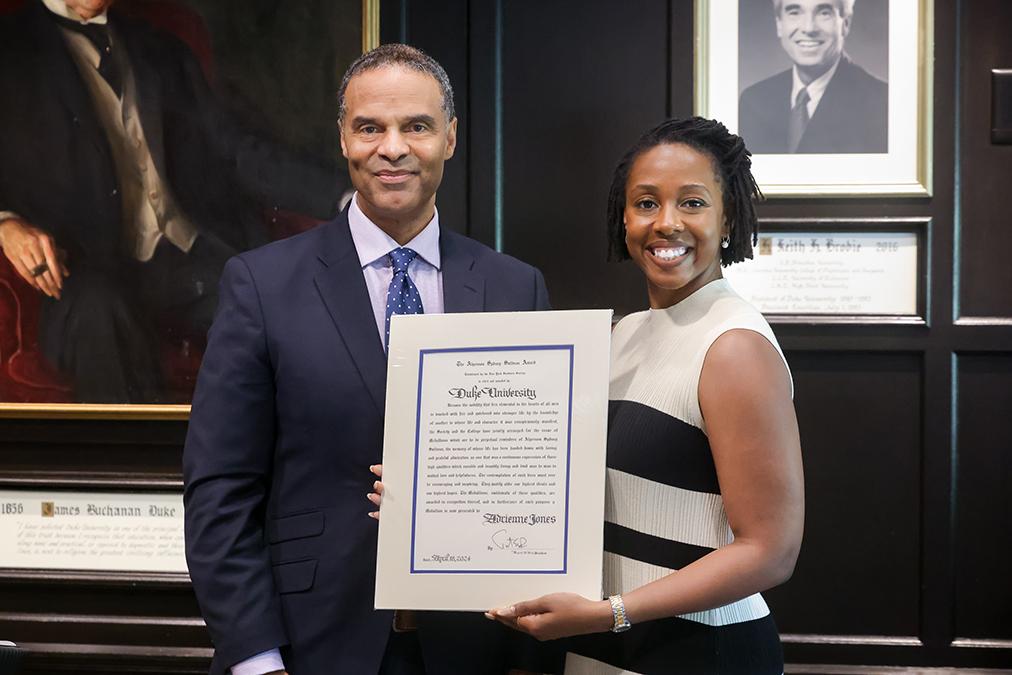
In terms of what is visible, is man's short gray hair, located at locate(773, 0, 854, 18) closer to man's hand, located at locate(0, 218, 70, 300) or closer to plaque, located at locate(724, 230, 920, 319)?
plaque, located at locate(724, 230, 920, 319)

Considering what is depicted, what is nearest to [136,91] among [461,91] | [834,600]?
[461,91]

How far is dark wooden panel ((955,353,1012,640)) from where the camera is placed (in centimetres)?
280

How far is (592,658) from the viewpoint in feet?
5.04

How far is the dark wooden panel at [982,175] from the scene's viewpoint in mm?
2770

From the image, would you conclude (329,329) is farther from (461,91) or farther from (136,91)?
(136,91)

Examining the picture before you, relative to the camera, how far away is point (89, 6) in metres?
2.90

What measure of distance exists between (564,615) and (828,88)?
77.6 inches

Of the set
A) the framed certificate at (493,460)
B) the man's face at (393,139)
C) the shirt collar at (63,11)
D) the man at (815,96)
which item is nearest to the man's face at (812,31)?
the man at (815,96)

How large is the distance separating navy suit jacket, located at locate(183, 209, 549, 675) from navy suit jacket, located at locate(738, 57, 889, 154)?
1601mm

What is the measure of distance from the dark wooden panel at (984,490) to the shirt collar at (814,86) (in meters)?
0.85

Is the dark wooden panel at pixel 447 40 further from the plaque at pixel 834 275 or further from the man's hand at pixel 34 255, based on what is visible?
the man's hand at pixel 34 255

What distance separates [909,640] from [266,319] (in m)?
2.17

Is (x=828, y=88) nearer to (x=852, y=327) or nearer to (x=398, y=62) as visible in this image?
(x=852, y=327)

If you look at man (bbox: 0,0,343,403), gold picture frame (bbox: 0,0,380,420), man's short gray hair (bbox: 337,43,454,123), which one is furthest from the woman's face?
gold picture frame (bbox: 0,0,380,420)
